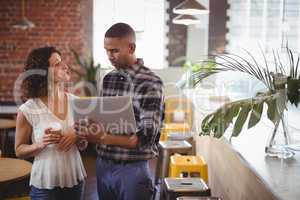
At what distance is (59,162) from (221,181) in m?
1.35

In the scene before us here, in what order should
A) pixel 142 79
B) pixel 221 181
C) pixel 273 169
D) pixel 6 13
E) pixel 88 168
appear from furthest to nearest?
1. pixel 6 13
2. pixel 88 168
3. pixel 221 181
4. pixel 142 79
5. pixel 273 169

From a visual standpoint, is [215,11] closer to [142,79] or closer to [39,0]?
[39,0]

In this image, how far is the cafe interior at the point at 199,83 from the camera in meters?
1.96

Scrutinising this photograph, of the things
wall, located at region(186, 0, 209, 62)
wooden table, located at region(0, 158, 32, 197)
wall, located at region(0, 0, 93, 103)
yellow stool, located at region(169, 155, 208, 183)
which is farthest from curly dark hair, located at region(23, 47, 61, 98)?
wall, located at region(186, 0, 209, 62)

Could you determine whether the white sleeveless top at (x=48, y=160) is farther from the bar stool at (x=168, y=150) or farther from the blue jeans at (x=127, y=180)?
the bar stool at (x=168, y=150)

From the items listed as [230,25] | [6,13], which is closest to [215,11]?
[230,25]

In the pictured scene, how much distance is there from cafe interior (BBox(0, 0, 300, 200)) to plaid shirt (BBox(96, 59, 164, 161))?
157 millimetres

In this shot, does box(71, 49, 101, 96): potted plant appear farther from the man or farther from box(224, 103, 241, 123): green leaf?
box(224, 103, 241, 123): green leaf

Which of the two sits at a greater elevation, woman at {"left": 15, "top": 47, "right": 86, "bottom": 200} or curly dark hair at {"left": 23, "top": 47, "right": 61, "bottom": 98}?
curly dark hair at {"left": 23, "top": 47, "right": 61, "bottom": 98}

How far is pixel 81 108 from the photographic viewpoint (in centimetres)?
193

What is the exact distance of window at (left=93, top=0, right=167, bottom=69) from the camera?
6746mm

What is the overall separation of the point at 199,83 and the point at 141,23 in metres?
3.16

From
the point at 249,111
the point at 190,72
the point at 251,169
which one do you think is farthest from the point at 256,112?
the point at 190,72

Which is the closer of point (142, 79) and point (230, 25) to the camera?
point (142, 79)
